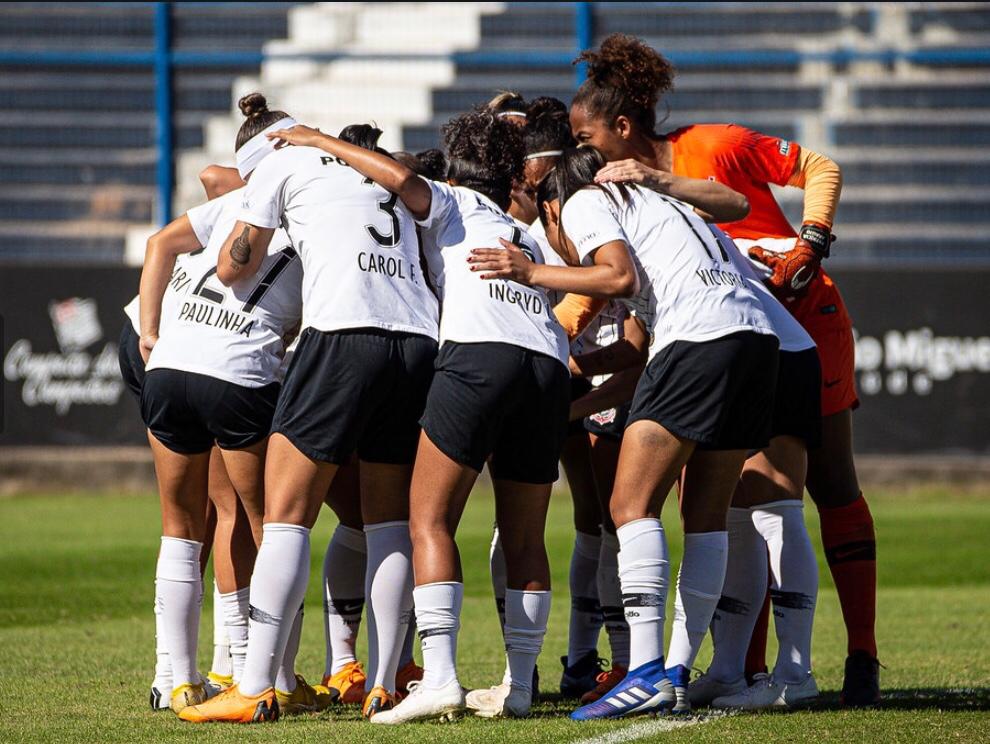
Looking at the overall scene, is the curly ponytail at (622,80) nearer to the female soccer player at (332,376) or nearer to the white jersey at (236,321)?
the female soccer player at (332,376)

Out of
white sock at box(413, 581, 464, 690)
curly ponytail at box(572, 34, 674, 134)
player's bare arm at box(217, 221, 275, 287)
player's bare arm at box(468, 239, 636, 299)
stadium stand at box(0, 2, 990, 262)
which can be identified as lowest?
white sock at box(413, 581, 464, 690)

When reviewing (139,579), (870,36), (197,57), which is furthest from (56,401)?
(870,36)

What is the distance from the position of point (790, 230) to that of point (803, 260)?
1.39ft

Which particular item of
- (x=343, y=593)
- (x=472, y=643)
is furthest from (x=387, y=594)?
(x=472, y=643)

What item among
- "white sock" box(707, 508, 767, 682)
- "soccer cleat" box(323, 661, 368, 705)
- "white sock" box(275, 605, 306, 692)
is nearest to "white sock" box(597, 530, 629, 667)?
"white sock" box(707, 508, 767, 682)

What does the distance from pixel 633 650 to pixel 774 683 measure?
593 mm

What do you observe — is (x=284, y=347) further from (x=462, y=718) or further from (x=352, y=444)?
(x=462, y=718)

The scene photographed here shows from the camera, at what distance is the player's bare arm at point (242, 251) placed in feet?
16.3

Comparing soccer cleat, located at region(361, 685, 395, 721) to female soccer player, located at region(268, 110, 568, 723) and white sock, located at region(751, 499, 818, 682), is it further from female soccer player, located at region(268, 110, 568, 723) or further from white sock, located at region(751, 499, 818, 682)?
white sock, located at region(751, 499, 818, 682)

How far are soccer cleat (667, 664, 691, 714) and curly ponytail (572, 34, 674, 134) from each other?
1969 mm

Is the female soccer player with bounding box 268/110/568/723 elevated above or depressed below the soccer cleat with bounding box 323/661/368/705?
above

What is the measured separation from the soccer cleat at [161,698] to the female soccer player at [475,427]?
88cm

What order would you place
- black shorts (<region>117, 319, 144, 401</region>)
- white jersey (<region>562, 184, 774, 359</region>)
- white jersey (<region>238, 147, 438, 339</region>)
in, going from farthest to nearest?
black shorts (<region>117, 319, 144, 401</region>) < white jersey (<region>562, 184, 774, 359</region>) < white jersey (<region>238, 147, 438, 339</region>)

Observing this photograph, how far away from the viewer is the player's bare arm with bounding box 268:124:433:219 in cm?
493
